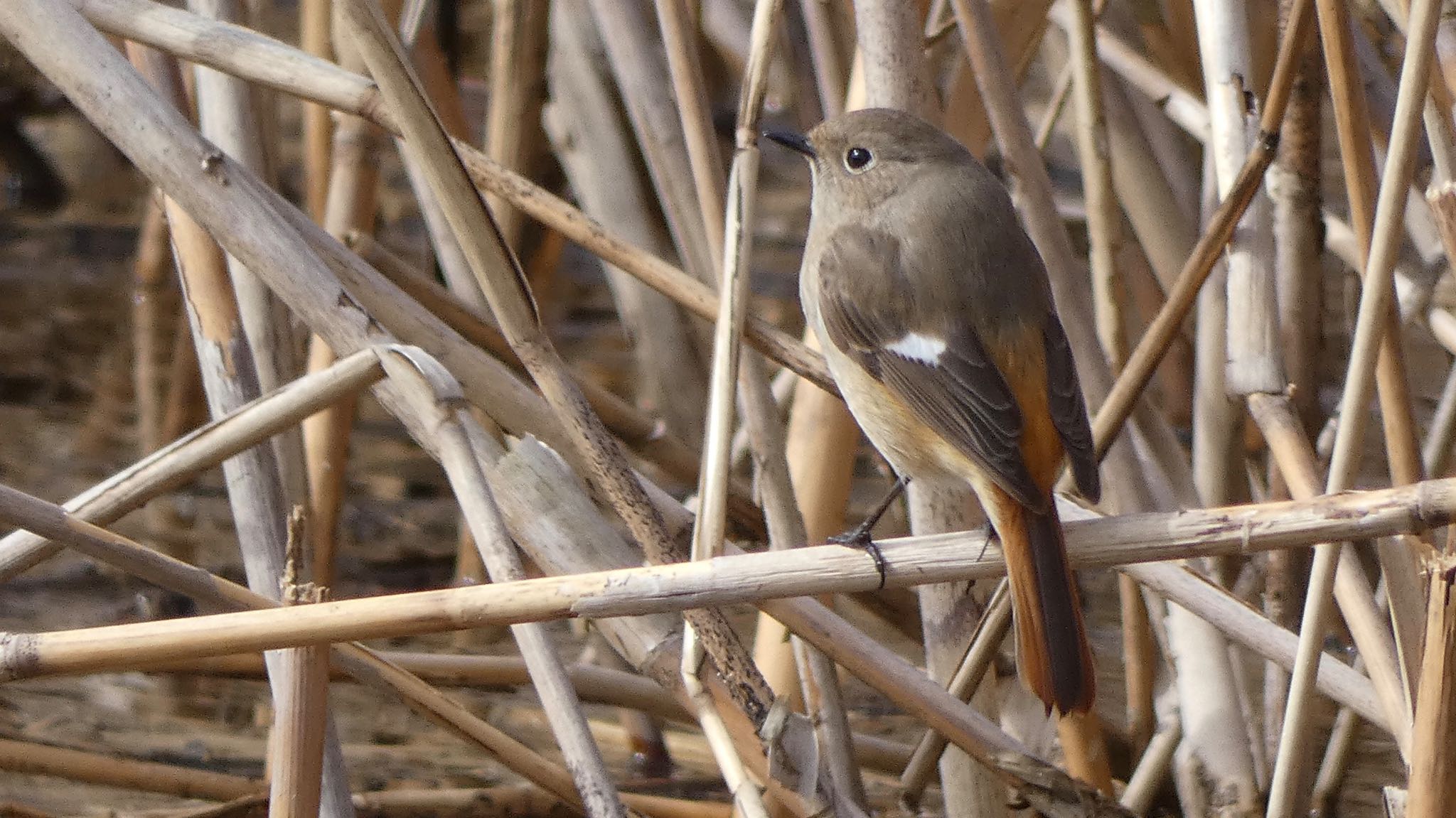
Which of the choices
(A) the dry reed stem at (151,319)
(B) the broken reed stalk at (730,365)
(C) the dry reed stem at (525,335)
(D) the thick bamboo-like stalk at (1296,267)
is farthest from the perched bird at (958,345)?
(A) the dry reed stem at (151,319)

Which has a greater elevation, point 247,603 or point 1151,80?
point 1151,80

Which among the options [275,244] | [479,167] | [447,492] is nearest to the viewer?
[275,244]

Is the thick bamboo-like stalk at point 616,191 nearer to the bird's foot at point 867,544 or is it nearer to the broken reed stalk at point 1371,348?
the bird's foot at point 867,544

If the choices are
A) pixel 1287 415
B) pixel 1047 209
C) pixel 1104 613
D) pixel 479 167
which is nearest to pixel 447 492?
pixel 1104 613

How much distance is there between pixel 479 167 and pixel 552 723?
90 cm

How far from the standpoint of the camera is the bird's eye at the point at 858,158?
235 cm

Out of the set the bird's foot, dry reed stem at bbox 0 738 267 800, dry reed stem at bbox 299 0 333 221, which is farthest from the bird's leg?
dry reed stem at bbox 299 0 333 221

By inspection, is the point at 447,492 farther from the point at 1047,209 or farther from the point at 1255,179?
the point at 1255,179

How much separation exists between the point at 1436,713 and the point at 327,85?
1.54 meters

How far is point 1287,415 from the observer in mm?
2090

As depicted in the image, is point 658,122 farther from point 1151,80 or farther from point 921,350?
point 1151,80

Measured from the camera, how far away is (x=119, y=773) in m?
2.59

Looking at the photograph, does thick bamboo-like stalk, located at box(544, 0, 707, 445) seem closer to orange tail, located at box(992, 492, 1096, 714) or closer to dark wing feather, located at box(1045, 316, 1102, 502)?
dark wing feather, located at box(1045, 316, 1102, 502)

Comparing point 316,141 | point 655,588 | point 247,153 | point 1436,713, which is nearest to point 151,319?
point 316,141
